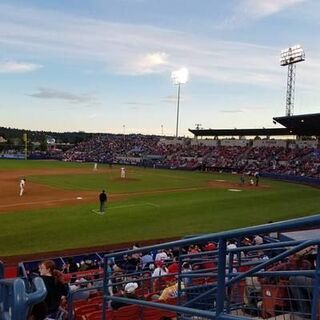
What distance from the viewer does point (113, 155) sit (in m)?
94.0

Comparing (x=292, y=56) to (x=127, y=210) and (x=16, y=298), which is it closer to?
(x=127, y=210)

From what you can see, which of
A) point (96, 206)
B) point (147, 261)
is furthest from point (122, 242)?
point (96, 206)

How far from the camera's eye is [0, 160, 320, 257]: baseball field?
21.6 m

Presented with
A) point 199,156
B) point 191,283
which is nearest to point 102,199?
point 191,283

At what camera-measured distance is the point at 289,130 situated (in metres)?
65.3

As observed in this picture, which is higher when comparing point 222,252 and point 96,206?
point 222,252

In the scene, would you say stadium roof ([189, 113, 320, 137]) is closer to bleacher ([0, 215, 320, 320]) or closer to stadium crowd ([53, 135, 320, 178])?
stadium crowd ([53, 135, 320, 178])

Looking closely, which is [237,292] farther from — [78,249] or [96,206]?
[96,206]

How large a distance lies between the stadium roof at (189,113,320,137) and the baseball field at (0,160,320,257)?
33.9 ft

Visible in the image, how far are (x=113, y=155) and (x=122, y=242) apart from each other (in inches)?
2915

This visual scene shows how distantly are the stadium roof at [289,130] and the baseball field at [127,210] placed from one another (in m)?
10.3

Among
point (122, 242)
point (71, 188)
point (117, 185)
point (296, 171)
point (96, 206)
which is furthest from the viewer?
point (296, 171)

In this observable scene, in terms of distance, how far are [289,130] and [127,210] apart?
1672 inches

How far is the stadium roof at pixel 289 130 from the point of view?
167 ft
